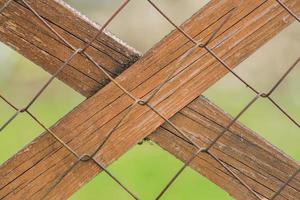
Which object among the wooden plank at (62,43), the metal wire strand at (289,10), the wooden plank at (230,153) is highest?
the metal wire strand at (289,10)

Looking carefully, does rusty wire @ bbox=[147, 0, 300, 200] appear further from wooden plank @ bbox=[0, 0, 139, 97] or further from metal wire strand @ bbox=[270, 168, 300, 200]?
wooden plank @ bbox=[0, 0, 139, 97]

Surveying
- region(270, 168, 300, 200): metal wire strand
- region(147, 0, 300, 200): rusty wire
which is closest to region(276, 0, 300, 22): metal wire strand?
region(147, 0, 300, 200): rusty wire

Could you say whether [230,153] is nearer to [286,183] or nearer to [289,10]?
[286,183]

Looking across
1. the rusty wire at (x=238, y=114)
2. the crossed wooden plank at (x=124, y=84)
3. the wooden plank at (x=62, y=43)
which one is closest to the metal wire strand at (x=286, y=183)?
the rusty wire at (x=238, y=114)

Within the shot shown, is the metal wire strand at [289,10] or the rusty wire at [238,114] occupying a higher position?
the metal wire strand at [289,10]

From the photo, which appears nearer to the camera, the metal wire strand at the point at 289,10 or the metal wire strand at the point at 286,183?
the metal wire strand at the point at 289,10

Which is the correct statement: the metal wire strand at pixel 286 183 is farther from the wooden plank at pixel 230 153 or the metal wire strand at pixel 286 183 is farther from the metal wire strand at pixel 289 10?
the metal wire strand at pixel 289 10
